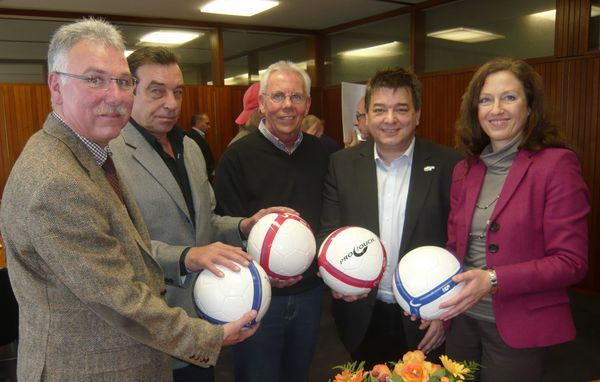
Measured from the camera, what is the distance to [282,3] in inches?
251

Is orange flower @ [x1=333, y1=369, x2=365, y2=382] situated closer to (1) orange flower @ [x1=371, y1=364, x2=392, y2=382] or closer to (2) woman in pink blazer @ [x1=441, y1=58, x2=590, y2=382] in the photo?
(1) orange flower @ [x1=371, y1=364, x2=392, y2=382]

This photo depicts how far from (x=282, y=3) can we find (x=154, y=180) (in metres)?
5.18

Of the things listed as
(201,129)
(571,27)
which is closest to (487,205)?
(571,27)

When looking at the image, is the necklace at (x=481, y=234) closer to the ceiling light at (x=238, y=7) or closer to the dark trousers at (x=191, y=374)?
the dark trousers at (x=191, y=374)

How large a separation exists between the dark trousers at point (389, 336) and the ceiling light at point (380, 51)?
5.82 m

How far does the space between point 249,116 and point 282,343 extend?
145 centimetres

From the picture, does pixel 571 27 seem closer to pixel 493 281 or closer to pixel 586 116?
pixel 586 116

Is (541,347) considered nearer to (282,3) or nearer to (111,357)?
(111,357)

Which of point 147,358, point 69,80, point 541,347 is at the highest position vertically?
point 69,80

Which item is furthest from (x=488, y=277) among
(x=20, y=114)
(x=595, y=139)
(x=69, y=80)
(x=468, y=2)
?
(x=20, y=114)

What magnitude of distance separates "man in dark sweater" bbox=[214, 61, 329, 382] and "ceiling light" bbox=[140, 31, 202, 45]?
5625 mm

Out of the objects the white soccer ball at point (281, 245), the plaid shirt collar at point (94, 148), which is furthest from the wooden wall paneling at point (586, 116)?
the plaid shirt collar at point (94, 148)

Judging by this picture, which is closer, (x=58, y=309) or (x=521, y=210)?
(x=58, y=309)

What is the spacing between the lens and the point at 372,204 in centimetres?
206
